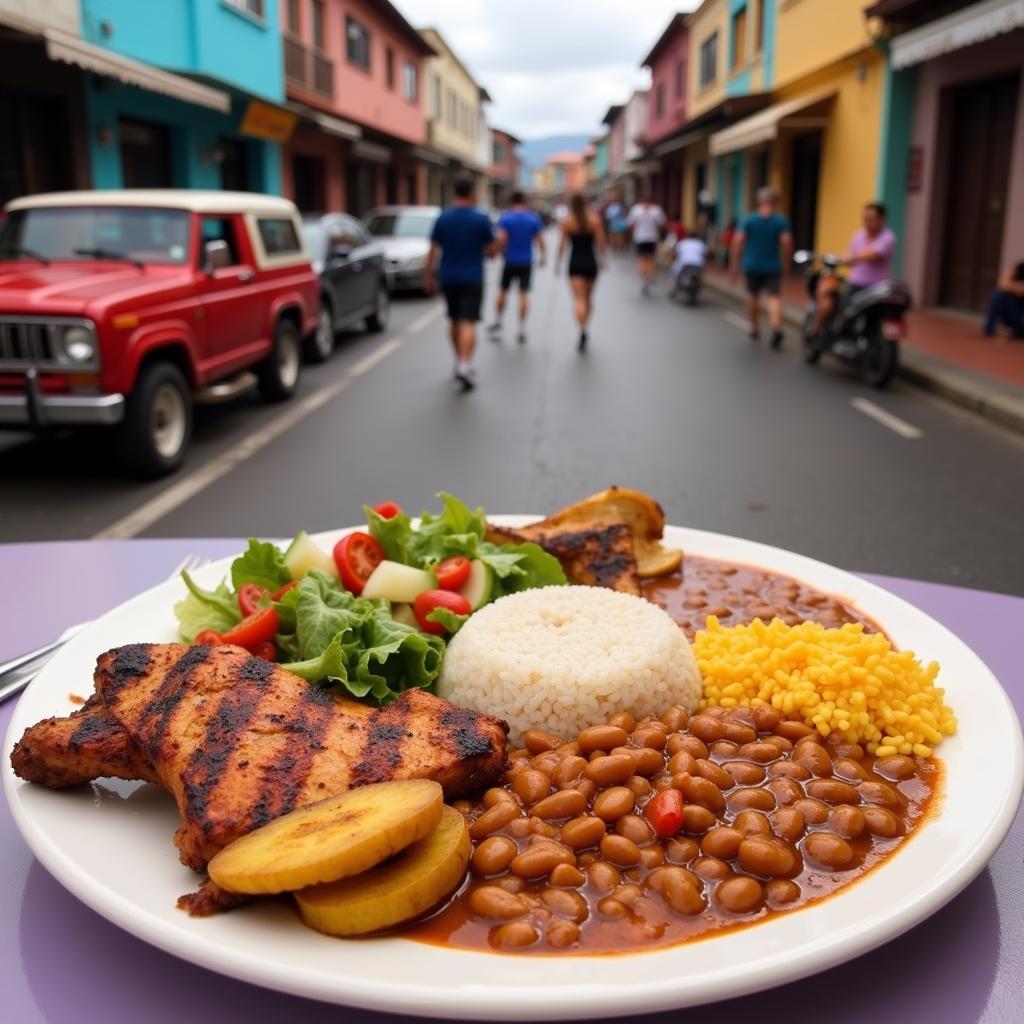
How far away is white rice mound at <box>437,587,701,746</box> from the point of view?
2055mm

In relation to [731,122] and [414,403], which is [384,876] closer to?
[414,403]

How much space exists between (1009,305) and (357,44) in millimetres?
25280

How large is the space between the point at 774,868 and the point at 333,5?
32.0 m

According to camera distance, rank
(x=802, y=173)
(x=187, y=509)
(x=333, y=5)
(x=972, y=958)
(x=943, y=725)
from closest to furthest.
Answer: (x=972, y=958)
(x=943, y=725)
(x=187, y=509)
(x=802, y=173)
(x=333, y=5)

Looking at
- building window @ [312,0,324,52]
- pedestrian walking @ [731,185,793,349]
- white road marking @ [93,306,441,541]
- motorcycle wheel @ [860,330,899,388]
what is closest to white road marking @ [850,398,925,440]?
motorcycle wheel @ [860,330,899,388]

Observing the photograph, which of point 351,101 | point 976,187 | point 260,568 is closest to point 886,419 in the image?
point 976,187

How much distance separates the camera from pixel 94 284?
762 centimetres

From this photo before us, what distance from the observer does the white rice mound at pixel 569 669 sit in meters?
2.05

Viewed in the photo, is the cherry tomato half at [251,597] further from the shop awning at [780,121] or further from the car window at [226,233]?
the shop awning at [780,121]

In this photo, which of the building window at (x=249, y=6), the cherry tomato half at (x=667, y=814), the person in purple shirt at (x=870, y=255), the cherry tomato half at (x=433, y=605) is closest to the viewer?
the cherry tomato half at (x=667, y=814)

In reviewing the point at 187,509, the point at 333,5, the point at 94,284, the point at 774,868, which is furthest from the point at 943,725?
the point at 333,5

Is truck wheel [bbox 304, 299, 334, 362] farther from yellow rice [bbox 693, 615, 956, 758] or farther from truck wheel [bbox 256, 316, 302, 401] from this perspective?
yellow rice [bbox 693, 615, 956, 758]

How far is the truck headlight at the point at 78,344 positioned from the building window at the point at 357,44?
88.0ft

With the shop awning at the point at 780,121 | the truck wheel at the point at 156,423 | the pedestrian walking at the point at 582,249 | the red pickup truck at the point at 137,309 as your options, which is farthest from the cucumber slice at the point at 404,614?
the shop awning at the point at 780,121
